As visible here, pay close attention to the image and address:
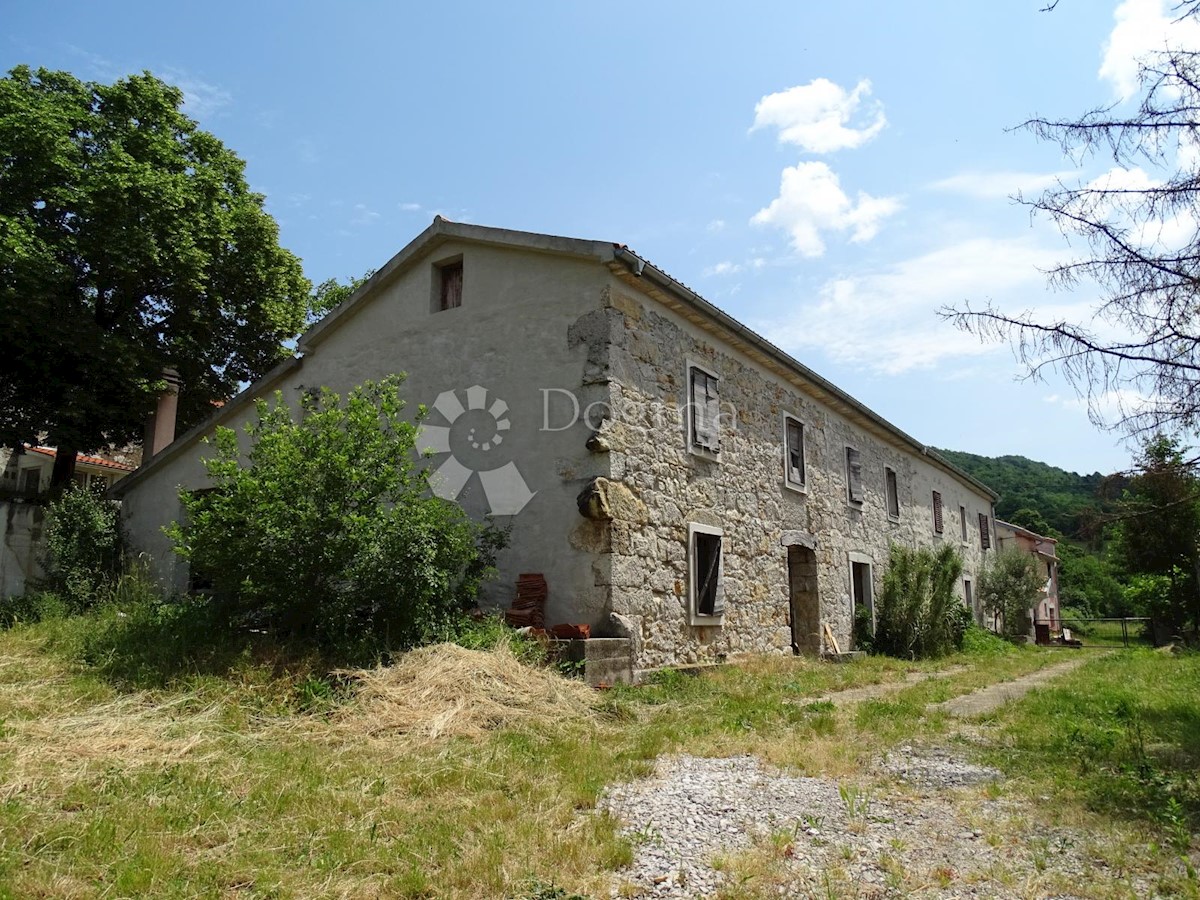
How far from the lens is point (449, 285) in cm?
1109

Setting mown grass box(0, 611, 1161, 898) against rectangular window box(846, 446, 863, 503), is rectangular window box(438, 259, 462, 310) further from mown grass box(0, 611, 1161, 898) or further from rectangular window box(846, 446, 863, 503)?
rectangular window box(846, 446, 863, 503)

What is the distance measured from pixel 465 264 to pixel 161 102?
9529 millimetres

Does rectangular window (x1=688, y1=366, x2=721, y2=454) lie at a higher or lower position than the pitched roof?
lower

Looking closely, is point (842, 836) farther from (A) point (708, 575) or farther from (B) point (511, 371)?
(B) point (511, 371)

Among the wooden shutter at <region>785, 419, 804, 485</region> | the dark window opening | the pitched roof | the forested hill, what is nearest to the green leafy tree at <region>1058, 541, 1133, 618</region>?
the forested hill

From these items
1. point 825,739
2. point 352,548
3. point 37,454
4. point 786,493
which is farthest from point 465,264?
point 37,454

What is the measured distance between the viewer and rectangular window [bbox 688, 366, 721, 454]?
1055 centimetres

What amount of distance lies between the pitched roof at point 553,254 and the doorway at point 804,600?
287 centimetres

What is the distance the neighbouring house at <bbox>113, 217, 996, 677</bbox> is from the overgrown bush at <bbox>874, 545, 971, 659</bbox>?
4.72 feet

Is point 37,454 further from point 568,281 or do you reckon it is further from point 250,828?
point 250,828

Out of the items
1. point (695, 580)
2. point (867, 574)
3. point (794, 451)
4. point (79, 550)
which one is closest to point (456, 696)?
point (695, 580)

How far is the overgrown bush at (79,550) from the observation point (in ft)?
36.7

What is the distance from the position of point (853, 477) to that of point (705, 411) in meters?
5.84

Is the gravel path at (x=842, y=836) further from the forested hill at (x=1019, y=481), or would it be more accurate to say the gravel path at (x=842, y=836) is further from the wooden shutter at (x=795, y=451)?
the forested hill at (x=1019, y=481)
